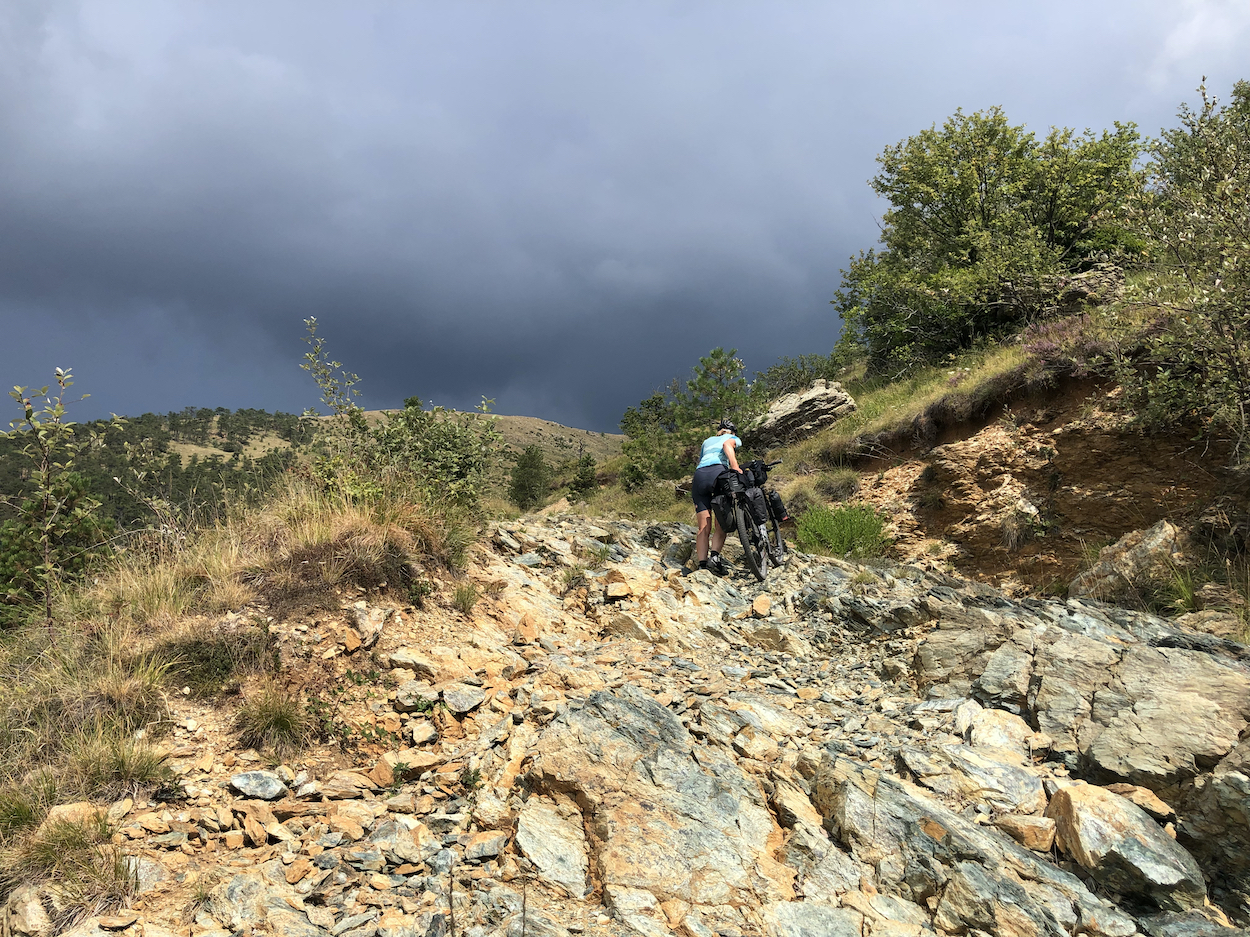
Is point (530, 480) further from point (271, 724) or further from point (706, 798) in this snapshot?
point (706, 798)

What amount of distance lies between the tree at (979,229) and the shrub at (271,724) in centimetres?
1625

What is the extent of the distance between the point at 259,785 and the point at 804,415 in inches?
720

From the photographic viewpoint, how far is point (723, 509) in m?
9.06

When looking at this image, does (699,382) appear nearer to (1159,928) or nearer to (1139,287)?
(1139,287)

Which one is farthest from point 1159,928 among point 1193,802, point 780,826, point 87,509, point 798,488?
point 798,488

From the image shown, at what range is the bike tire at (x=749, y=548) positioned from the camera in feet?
28.3

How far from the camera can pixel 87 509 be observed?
5074 mm

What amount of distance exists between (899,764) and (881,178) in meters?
23.7

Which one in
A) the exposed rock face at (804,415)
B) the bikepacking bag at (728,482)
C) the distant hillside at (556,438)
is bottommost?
the bikepacking bag at (728,482)

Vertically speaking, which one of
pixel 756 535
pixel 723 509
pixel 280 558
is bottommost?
pixel 756 535

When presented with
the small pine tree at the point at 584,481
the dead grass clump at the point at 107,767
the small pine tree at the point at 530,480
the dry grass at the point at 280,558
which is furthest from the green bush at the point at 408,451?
the small pine tree at the point at 530,480

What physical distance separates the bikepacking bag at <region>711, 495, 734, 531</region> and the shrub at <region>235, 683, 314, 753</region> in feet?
20.5

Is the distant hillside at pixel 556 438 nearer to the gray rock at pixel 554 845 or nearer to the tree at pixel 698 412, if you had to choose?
the tree at pixel 698 412

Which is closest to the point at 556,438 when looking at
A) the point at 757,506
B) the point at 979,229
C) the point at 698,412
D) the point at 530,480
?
the point at 530,480
